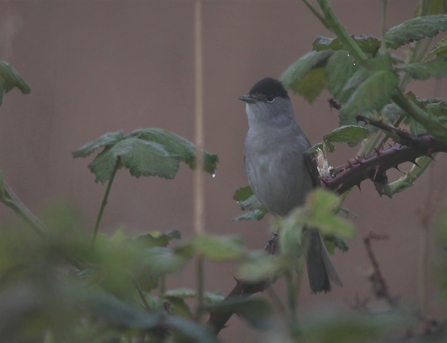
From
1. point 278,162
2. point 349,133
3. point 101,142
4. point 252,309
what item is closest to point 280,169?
point 278,162

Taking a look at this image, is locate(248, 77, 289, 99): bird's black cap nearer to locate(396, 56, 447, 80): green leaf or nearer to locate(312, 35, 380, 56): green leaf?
locate(312, 35, 380, 56): green leaf

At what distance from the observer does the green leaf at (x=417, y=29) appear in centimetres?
130

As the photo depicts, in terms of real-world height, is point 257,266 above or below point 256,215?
above

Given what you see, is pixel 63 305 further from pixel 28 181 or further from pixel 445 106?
pixel 28 181

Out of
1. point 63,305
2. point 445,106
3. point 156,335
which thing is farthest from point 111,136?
point 63,305

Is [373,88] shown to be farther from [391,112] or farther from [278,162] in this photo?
[278,162]

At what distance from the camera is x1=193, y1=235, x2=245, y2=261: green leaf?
0.46 meters

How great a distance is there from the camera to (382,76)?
3.01ft

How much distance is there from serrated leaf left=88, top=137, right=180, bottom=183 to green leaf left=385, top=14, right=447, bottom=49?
1.92ft

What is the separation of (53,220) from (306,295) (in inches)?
138

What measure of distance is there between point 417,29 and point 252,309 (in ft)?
3.11

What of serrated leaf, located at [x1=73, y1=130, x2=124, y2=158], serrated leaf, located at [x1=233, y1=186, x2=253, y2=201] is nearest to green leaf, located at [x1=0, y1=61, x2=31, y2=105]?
serrated leaf, located at [x1=73, y1=130, x2=124, y2=158]

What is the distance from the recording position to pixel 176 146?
1669 mm

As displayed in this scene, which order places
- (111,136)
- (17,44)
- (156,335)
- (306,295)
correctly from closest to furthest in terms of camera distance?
(156,335) → (111,136) → (306,295) → (17,44)
